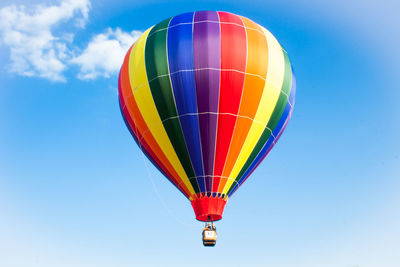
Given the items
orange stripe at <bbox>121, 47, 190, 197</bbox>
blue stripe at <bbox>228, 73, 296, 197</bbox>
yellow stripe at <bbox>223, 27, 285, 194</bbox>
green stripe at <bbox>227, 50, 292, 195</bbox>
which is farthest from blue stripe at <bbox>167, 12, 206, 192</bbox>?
blue stripe at <bbox>228, 73, 296, 197</bbox>

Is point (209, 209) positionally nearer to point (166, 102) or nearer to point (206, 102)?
point (206, 102)

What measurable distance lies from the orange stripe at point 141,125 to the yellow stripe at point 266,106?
5.49ft

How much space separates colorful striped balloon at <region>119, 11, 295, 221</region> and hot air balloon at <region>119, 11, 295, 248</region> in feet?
0.10

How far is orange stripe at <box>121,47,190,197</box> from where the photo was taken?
15461 millimetres

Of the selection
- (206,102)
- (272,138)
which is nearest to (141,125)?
(206,102)

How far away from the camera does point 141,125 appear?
15.8 metres

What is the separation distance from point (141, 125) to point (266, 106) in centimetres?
394

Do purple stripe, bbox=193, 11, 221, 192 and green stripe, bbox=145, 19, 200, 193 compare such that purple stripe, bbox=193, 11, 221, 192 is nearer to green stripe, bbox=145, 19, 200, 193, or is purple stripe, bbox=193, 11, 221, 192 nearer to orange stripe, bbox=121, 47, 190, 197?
green stripe, bbox=145, 19, 200, 193

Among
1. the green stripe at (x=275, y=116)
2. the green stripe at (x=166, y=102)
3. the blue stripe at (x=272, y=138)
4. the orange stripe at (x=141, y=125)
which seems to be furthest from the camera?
the blue stripe at (x=272, y=138)

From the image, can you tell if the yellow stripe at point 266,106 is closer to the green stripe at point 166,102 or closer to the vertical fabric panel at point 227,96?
the vertical fabric panel at point 227,96

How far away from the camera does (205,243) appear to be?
566 inches

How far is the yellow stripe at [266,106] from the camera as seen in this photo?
50.3 ft

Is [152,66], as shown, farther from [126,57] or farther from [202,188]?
[202,188]

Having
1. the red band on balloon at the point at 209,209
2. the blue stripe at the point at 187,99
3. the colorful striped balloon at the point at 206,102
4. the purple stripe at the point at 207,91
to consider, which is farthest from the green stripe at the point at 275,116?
the blue stripe at the point at 187,99
